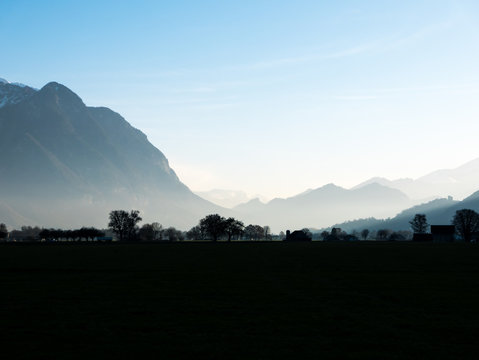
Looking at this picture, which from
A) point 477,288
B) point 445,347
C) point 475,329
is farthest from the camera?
point 477,288

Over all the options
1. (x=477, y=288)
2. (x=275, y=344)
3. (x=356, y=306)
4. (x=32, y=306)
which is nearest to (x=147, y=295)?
(x=32, y=306)

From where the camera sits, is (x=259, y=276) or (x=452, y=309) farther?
(x=259, y=276)

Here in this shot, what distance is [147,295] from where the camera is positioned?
89.6 ft

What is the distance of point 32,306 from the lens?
23.6m

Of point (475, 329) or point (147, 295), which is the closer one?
point (475, 329)

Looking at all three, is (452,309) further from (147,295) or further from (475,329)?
(147,295)

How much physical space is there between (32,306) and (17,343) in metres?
8.19

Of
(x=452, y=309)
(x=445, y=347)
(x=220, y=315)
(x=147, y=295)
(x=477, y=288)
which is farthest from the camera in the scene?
(x=477, y=288)

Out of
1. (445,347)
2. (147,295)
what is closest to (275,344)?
(445,347)

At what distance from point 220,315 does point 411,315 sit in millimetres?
8177

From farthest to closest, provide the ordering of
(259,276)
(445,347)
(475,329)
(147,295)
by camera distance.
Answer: (259,276), (147,295), (475,329), (445,347)

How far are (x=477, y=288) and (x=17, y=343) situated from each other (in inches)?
1027

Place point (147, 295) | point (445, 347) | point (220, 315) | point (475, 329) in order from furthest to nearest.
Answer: point (147, 295)
point (220, 315)
point (475, 329)
point (445, 347)

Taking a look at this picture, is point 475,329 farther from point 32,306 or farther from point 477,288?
point 32,306
